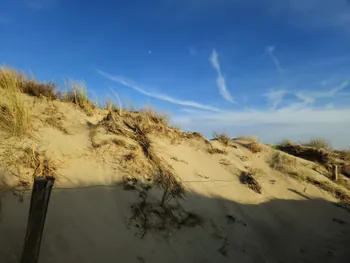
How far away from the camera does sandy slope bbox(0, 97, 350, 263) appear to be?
4.30 metres

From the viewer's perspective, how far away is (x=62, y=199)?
466cm

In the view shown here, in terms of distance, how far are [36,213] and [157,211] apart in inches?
105

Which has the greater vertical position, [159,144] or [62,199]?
[159,144]

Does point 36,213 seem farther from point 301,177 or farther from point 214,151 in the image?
point 301,177

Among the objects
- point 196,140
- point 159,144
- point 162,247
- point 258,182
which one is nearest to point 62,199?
point 162,247

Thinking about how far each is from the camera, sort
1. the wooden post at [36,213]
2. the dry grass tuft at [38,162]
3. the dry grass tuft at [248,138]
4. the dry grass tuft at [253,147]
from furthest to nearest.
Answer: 1. the dry grass tuft at [248,138]
2. the dry grass tuft at [253,147]
3. the dry grass tuft at [38,162]
4. the wooden post at [36,213]

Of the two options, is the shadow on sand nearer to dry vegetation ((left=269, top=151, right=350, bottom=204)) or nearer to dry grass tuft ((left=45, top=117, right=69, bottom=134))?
dry vegetation ((left=269, top=151, right=350, bottom=204))

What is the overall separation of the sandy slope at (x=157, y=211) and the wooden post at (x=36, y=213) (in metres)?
0.66

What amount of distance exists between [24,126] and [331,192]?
8.29 meters

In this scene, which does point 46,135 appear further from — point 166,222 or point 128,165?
point 166,222

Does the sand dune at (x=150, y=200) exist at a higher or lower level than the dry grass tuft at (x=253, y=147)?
lower

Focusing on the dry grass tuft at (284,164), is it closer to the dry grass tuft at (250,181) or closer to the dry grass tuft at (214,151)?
the dry grass tuft at (250,181)

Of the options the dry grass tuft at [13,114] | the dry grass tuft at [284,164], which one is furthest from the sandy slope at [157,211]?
the dry grass tuft at [284,164]

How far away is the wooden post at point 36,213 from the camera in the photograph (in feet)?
9.81
